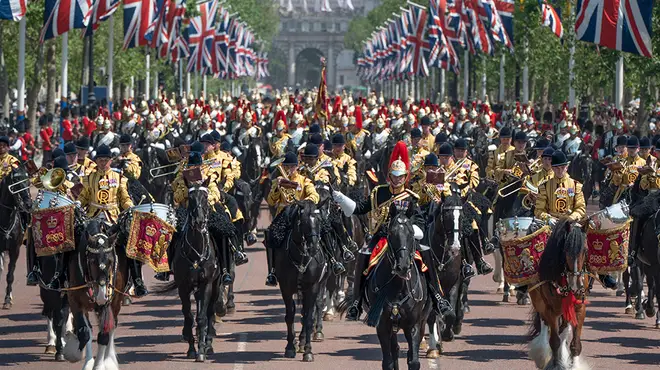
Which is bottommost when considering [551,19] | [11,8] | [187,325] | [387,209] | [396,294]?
[187,325]

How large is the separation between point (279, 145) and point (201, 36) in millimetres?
39806

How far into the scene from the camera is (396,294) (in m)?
14.9

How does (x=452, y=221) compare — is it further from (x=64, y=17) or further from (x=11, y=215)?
(x=64, y=17)

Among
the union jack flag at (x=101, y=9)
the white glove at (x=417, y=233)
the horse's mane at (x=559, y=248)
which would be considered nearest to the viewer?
the white glove at (x=417, y=233)

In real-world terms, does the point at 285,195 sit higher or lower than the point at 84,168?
lower

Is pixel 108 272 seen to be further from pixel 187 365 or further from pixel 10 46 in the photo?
pixel 10 46

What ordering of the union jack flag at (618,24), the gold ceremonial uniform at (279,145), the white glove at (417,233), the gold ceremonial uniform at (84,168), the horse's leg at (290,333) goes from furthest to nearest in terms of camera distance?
the union jack flag at (618,24), the gold ceremonial uniform at (279,145), the gold ceremonial uniform at (84,168), the horse's leg at (290,333), the white glove at (417,233)

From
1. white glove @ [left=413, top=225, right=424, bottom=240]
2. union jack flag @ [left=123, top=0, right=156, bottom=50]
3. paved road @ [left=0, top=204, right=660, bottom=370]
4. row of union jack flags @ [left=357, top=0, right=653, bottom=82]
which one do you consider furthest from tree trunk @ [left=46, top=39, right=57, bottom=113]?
white glove @ [left=413, top=225, right=424, bottom=240]

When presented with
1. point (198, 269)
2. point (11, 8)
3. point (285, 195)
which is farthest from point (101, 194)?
point (11, 8)

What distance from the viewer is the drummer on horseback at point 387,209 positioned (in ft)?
50.7

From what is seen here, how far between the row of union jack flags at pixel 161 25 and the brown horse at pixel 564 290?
2354cm

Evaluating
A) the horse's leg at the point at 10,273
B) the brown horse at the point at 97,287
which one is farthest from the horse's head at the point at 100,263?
the horse's leg at the point at 10,273

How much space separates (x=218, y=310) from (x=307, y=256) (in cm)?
226

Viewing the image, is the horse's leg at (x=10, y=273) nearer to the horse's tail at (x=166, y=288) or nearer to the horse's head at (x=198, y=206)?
the horse's tail at (x=166, y=288)
